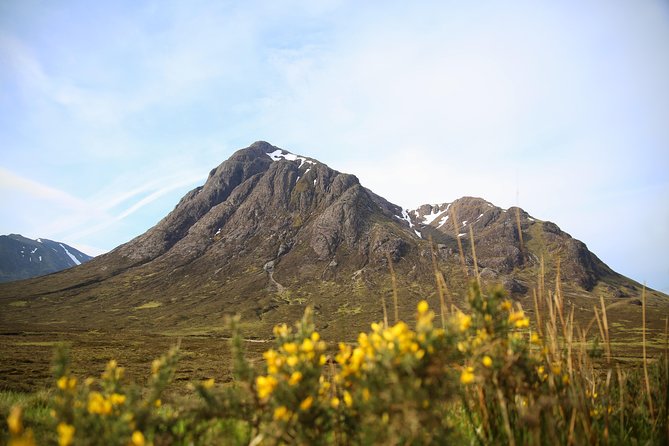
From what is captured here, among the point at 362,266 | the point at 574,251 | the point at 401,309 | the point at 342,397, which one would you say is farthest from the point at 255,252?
the point at 342,397

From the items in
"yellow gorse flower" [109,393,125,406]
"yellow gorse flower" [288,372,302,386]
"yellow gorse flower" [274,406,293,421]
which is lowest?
"yellow gorse flower" [274,406,293,421]

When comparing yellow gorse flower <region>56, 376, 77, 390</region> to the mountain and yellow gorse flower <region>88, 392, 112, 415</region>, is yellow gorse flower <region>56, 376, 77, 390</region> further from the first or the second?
the mountain

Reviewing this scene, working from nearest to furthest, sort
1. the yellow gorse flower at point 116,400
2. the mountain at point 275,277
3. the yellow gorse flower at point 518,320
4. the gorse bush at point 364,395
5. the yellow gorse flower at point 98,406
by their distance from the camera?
1. the gorse bush at point 364,395
2. the yellow gorse flower at point 98,406
3. the yellow gorse flower at point 116,400
4. the yellow gorse flower at point 518,320
5. the mountain at point 275,277

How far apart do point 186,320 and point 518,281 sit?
438 feet

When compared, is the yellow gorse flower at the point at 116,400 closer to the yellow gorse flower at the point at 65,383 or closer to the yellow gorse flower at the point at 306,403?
the yellow gorse flower at the point at 65,383

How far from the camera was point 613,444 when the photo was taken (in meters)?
4.20

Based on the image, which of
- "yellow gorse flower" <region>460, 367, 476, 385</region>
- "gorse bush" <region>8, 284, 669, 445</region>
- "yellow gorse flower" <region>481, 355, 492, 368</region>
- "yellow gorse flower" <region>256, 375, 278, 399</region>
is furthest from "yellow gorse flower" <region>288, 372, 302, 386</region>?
"yellow gorse flower" <region>481, 355, 492, 368</region>

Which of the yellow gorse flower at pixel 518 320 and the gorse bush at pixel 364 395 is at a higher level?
the yellow gorse flower at pixel 518 320

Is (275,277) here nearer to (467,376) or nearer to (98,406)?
(98,406)

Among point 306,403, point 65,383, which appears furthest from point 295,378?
point 65,383

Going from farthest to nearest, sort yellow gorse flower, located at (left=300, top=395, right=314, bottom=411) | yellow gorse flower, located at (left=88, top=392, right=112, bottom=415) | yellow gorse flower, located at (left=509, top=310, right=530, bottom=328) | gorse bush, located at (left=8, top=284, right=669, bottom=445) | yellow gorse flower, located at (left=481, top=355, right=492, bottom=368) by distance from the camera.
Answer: yellow gorse flower, located at (left=509, top=310, right=530, bottom=328)
yellow gorse flower, located at (left=481, top=355, right=492, bottom=368)
yellow gorse flower, located at (left=300, top=395, right=314, bottom=411)
yellow gorse flower, located at (left=88, top=392, right=112, bottom=415)
gorse bush, located at (left=8, top=284, right=669, bottom=445)

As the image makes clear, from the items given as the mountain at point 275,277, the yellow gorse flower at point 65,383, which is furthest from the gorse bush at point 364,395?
the mountain at point 275,277

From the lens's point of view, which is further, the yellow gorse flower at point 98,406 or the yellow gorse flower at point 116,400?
the yellow gorse flower at point 116,400

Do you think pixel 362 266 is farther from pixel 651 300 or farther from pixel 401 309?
pixel 651 300
